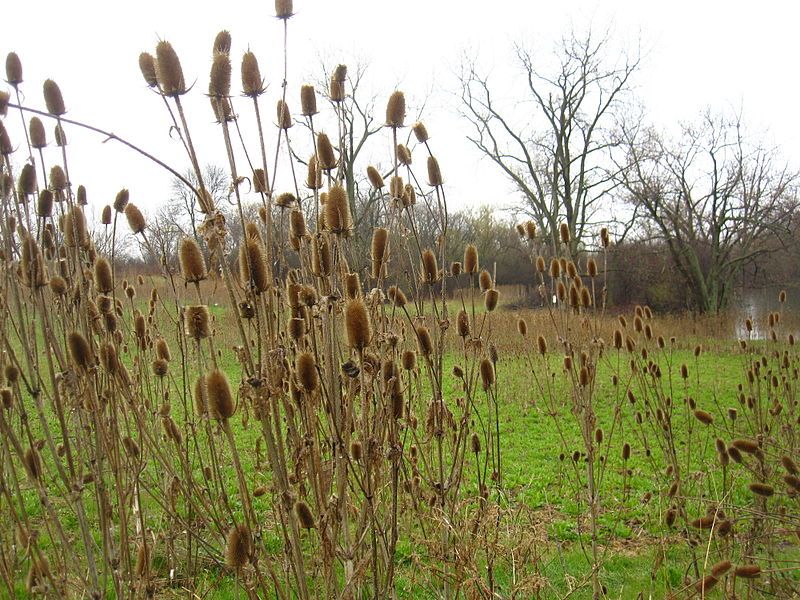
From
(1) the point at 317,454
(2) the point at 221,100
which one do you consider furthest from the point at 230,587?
(2) the point at 221,100

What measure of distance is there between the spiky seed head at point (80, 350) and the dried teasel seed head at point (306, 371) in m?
0.51

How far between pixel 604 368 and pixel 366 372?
11.4m

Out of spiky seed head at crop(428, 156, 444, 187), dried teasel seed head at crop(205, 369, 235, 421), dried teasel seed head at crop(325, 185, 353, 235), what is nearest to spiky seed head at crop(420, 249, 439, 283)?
spiky seed head at crop(428, 156, 444, 187)

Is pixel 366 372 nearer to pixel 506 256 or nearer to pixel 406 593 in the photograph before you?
pixel 406 593

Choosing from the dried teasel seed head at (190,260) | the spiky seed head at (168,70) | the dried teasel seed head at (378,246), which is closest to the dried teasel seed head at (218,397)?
the dried teasel seed head at (190,260)

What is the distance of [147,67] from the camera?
1459 mm

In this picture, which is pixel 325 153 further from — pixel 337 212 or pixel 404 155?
pixel 404 155

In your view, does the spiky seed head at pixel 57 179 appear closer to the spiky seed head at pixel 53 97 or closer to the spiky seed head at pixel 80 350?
the spiky seed head at pixel 53 97

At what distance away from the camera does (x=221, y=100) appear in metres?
1.35

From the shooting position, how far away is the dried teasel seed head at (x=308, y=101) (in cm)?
188

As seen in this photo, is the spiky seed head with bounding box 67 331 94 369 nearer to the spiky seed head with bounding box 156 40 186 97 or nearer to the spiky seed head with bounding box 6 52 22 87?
the spiky seed head with bounding box 156 40 186 97

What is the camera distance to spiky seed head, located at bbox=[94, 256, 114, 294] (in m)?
1.89

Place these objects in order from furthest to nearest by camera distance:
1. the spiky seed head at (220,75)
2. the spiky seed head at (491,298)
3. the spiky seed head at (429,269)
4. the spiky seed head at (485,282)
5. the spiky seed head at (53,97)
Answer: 1. the spiky seed head at (485,282)
2. the spiky seed head at (491,298)
3. the spiky seed head at (429,269)
4. the spiky seed head at (53,97)
5. the spiky seed head at (220,75)

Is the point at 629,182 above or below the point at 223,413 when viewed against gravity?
above
